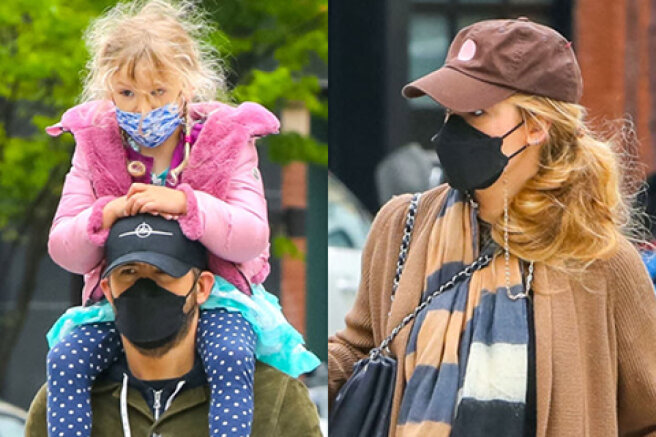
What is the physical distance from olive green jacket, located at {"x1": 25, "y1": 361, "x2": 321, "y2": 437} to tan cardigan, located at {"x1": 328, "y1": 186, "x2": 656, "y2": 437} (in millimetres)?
275

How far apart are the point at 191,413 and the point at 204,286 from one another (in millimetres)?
339

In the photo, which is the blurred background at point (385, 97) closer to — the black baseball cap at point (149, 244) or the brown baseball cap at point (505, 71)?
the brown baseball cap at point (505, 71)

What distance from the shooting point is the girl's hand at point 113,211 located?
3.01 meters

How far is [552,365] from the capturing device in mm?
2994

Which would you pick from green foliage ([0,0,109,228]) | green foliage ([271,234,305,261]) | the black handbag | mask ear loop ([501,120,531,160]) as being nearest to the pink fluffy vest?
the black handbag

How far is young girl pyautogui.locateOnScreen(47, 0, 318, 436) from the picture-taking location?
304 centimetres

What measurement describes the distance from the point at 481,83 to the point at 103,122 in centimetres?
98

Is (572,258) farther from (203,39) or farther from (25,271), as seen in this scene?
(25,271)

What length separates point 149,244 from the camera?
3000 mm

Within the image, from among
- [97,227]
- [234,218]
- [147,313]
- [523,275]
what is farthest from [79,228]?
[523,275]

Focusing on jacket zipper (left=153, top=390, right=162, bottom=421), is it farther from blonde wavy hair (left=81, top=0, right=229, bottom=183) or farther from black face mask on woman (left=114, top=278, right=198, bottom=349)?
Result: blonde wavy hair (left=81, top=0, right=229, bottom=183)

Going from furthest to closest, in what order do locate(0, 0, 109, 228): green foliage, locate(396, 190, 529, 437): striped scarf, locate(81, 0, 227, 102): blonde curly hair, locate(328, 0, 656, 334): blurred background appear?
locate(0, 0, 109, 228): green foliage < locate(328, 0, 656, 334): blurred background < locate(81, 0, 227, 102): blonde curly hair < locate(396, 190, 529, 437): striped scarf

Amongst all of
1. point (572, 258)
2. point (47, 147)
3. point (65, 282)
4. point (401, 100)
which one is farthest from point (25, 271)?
point (572, 258)

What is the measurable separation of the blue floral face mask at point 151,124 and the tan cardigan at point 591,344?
2.38 ft
